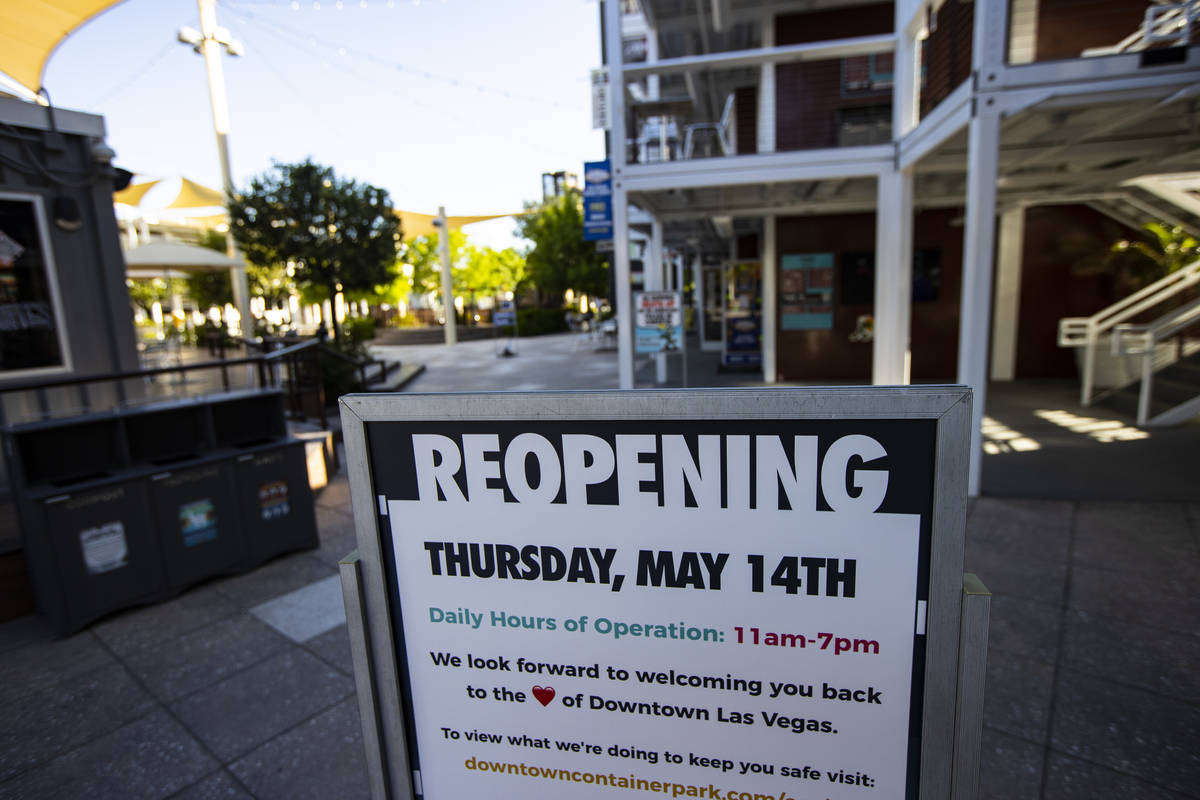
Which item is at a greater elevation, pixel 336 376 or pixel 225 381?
pixel 225 381

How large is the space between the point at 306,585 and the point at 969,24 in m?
9.59

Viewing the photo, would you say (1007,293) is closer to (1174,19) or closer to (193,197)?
(1174,19)

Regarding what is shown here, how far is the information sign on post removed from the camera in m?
1.22

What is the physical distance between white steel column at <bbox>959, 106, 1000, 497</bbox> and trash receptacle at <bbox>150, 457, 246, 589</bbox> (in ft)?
19.5

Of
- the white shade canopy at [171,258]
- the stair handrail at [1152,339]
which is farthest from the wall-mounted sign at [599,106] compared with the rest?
the white shade canopy at [171,258]

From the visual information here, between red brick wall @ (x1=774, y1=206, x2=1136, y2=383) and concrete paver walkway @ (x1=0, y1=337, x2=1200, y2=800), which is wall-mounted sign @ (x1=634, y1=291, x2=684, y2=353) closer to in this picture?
red brick wall @ (x1=774, y1=206, x2=1136, y2=383)

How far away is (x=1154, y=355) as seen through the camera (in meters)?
8.90

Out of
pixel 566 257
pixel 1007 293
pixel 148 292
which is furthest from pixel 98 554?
pixel 148 292

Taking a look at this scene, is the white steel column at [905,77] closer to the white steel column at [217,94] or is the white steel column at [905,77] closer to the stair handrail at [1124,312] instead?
the stair handrail at [1124,312]

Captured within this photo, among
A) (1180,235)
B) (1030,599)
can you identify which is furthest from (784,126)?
(1030,599)

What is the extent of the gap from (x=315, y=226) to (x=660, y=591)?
17259mm

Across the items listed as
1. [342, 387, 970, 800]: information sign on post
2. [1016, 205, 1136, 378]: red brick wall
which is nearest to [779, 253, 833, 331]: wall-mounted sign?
[1016, 205, 1136, 378]: red brick wall

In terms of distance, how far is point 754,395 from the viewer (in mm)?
1231

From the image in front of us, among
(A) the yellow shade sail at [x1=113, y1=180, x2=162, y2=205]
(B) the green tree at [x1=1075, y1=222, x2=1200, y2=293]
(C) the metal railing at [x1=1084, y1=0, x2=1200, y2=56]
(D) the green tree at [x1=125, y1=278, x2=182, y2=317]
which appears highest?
(A) the yellow shade sail at [x1=113, y1=180, x2=162, y2=205]
